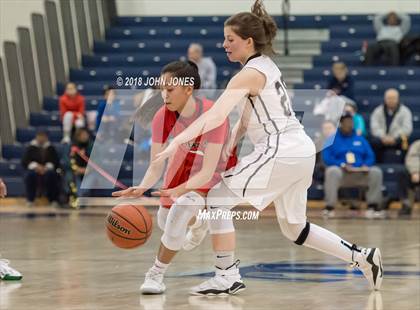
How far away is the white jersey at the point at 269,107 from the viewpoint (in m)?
6.95

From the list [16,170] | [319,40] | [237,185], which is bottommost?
[16,170]

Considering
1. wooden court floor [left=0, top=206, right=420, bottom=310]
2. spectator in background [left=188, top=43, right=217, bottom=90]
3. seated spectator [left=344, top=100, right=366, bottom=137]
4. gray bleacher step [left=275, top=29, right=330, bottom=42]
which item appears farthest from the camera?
gray bleacher step [left=275, top=29, right=330, bottom=42]

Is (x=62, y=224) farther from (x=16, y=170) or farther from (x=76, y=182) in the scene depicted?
(x=16, y=170)

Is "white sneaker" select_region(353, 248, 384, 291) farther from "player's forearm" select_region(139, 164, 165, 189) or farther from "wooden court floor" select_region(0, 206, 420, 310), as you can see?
"player's forearm" select_region(139, 164, 165, 189)

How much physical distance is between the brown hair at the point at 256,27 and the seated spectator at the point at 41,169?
10.9 m

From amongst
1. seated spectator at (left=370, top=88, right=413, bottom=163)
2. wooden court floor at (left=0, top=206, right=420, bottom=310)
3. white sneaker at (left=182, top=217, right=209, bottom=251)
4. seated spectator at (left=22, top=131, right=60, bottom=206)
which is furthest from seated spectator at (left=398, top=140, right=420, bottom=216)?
white sneaker at (left=182, top=217, right=209, bottom=251)

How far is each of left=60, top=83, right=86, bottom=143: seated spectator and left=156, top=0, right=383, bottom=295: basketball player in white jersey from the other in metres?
11.1

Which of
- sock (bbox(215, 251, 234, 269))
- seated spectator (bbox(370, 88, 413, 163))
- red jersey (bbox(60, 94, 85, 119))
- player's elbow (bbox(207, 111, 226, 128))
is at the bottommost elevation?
seated spectator (bbox(370, 88, 413, 163))

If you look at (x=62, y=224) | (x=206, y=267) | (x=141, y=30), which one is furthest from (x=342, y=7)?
(x=206, y=267)

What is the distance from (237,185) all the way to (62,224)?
7.28 m

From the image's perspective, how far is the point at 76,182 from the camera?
57.3 ft

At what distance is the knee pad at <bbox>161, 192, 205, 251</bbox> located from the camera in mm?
7160

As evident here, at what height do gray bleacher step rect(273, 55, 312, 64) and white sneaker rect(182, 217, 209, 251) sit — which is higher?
white sneaker rect(182, 217, 209, 251)

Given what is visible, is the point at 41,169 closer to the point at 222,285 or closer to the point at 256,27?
the point at 222,285
